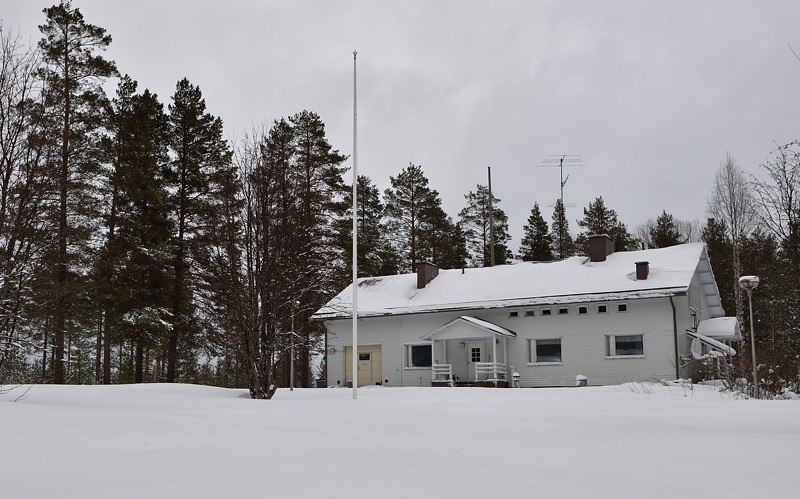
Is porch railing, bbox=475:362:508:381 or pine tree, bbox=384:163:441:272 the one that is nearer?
porch railing, bbox=475:362:508:381

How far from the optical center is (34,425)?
24.7 feet

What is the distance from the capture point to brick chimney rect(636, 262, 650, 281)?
2922cm

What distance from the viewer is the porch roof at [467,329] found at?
30.5 metres

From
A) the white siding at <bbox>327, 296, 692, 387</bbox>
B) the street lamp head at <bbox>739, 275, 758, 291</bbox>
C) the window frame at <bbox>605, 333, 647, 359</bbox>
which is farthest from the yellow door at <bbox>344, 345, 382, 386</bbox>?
the street lamp head at <bbox>739, 275, 758, 291</bbox>

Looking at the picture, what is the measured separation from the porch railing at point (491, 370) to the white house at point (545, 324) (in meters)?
0.06

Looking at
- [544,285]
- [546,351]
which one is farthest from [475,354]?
[544,285]

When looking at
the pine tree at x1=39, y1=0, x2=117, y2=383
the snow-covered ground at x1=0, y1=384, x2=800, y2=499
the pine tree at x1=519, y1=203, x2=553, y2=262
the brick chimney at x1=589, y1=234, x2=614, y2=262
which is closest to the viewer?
the snow-covered ground at x1=0, y1=384, x2=800, y2=499

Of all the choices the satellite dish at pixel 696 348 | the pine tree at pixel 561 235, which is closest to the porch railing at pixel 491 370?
the satellite dish at pixel 696 348

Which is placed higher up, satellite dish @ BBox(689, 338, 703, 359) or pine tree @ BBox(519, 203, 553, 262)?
pine tree @ BBox(519, 203, 553, 262)

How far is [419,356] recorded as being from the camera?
112ft

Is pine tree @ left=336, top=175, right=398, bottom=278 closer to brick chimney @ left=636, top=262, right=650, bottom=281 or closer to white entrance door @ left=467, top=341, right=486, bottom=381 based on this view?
white entrance door @ left=467, top=341, right=486, bottom=381

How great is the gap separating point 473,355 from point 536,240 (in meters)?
27.1

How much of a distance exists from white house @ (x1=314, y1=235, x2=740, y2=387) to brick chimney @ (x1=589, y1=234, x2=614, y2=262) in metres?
0.05

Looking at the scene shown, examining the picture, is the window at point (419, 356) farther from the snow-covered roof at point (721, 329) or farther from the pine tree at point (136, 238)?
the snow-covered roof at point (721, 329)
